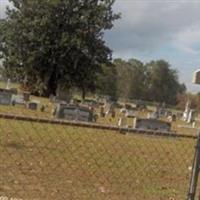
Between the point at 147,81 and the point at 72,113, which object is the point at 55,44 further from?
the point at 147,81

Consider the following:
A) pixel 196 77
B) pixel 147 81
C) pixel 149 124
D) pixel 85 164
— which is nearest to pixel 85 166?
pixel 85 164

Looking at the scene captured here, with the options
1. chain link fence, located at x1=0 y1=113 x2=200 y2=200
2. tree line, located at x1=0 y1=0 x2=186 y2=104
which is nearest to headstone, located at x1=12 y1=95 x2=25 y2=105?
chain link fence, located at x1=0 y1=113 x2=200 y2=200

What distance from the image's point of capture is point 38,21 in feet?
212

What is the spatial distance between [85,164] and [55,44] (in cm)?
5229

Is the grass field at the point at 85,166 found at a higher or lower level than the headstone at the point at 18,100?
lower

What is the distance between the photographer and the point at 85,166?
12.8 m

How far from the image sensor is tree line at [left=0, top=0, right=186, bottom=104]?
64.7 meters

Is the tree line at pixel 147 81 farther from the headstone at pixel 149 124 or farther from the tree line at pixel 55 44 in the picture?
the headstone at pixel 149 124

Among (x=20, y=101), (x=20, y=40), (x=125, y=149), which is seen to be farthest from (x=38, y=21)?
(x=125, y=149)

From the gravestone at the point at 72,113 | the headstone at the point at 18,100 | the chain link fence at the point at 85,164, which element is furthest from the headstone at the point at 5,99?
the chain link fence at the point at 85,164

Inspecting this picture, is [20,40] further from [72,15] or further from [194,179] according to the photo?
[194,179]

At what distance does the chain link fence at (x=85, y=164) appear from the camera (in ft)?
31.1

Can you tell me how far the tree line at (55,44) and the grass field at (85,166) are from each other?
4499 cm

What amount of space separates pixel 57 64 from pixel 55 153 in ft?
169
